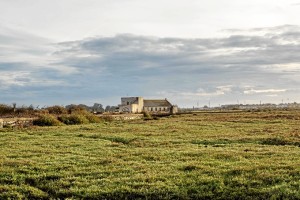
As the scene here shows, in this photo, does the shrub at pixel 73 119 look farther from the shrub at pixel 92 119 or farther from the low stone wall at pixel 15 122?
the low stone wall at pixel 15 122

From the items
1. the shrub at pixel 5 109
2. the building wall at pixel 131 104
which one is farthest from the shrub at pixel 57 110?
the building wall at pixel 131 104

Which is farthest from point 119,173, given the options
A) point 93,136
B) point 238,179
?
point 93,136

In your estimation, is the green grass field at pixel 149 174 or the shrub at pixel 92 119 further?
the shrub at pixel 92 119

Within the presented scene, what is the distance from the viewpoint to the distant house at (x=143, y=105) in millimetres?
147125

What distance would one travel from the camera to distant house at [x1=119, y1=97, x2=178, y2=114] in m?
147

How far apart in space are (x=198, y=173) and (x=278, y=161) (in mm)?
4439

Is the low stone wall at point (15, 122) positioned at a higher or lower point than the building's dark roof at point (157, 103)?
lower

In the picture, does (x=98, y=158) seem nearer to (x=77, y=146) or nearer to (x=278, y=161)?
(x=77, y=146)

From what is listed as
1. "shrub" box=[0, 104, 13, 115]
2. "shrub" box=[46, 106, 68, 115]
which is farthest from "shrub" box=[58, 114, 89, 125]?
"shrub" box=[0, 104, 13, 115]

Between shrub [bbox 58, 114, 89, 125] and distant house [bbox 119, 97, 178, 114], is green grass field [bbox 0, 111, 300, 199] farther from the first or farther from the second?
distant house [bbox 119, 97, 178, 114]

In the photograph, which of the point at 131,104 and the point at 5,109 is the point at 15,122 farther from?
the point at 131,104

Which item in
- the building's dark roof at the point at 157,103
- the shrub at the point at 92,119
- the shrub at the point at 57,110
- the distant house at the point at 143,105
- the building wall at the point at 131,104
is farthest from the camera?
the building's dark roof at the point at 157,103

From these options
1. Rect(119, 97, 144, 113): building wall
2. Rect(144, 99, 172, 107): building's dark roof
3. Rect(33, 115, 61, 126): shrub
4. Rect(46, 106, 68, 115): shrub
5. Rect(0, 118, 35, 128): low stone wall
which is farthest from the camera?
Rect(144, 99, 172, 107): building's dark roof

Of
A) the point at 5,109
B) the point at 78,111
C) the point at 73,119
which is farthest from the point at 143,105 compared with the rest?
the point at 73,119
